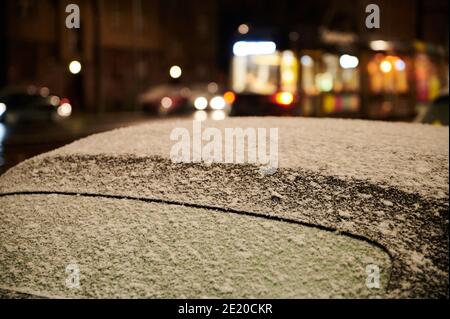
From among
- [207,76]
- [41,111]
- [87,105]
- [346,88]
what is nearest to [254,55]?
[346,88]

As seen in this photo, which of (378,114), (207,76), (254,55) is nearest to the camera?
(254,55)

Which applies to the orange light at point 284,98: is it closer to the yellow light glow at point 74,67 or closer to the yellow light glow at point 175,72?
the yellow light glow at point 74,67

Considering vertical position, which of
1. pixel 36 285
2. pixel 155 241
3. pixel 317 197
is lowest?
pixel 36 285

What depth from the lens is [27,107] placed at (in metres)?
26.1

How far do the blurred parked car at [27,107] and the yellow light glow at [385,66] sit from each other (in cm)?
1380

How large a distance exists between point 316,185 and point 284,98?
1658cm

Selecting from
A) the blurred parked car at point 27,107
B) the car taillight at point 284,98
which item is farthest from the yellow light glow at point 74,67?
the car taillight at point 284,98

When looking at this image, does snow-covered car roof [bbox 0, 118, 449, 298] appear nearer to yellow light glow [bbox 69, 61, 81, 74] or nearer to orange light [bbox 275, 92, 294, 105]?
orange light [bbox 275, 92, 294, 105]

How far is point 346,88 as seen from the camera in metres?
20.2

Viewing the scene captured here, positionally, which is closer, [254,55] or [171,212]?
[171,212]

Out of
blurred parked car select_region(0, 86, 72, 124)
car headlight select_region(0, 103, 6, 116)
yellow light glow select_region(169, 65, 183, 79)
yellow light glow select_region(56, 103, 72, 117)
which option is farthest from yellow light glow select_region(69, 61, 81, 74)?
car headlight select_region(0, 103, 6, 116)

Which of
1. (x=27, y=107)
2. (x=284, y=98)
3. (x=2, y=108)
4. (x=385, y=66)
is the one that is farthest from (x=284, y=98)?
(x=2, y=108)

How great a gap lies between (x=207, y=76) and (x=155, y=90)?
14.1 m

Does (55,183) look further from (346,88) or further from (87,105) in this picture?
(87,105)
